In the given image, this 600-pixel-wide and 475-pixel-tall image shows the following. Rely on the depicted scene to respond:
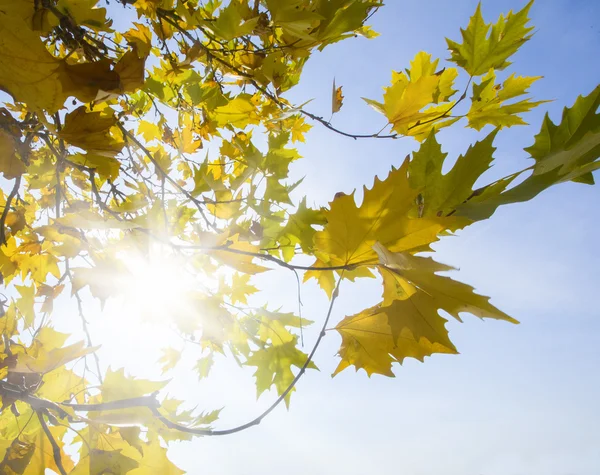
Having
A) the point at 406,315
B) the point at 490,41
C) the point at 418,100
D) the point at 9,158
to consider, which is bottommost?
the point at 406,315

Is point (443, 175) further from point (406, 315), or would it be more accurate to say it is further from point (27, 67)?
point (27, 67)

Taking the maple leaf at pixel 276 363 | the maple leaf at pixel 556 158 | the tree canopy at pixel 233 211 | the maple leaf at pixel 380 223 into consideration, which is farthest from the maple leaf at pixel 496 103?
the maple leaf at pixel 276 363

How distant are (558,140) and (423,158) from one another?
20 cm

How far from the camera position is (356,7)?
92 cm

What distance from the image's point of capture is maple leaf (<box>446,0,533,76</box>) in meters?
0.97

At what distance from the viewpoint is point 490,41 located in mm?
991

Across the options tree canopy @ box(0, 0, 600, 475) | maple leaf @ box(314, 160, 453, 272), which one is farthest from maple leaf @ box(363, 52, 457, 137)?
maple leaf @ box(314, 160, 453, 272)

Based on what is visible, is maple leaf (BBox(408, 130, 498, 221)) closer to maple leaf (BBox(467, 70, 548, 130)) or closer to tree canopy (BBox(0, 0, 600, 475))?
tree canopy (BBox(0, 0, 600, 475))

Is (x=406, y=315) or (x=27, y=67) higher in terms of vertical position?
(x=27, y=67)

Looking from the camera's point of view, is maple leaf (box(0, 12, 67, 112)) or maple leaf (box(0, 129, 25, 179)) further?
maple leaf (box(0, 129, 25, 179))

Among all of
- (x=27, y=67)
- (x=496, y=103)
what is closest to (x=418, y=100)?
(x=496, y=103)

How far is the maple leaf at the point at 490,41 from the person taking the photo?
97 centimetres

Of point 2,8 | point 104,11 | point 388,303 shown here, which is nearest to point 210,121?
point 104,11

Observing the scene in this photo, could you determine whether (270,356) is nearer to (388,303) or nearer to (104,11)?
(388,303)
